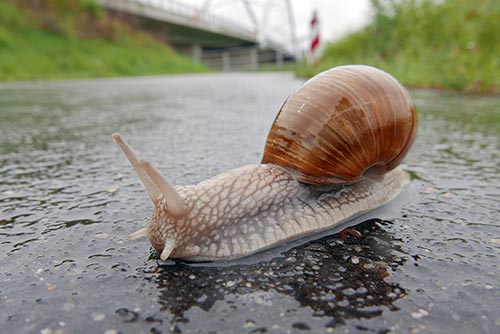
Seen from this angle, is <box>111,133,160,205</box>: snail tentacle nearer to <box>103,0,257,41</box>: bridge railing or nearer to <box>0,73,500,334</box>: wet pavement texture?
<box>0,73,500,334</box>: wet pavement texture

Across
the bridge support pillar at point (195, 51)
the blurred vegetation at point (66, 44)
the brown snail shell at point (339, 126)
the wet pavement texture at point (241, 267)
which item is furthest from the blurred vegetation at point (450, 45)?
the bridge support pillar at point (195, 51)

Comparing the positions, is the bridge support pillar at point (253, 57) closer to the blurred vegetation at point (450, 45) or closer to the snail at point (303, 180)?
the blurred vegetation at point (450, 45)

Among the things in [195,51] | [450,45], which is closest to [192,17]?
[195,51]

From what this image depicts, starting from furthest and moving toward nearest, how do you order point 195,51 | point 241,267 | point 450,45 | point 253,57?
point 253,57
point 195,51
point 450,45
point 241,267

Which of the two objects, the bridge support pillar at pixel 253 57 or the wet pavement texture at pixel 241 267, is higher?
the bridge support pillar at pixel 253 57

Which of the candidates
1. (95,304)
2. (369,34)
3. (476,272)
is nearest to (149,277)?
(95,304)

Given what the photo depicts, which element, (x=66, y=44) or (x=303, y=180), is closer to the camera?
(x=303, y=180)

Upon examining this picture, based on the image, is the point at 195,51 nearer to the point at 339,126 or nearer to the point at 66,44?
the point at 66,44
